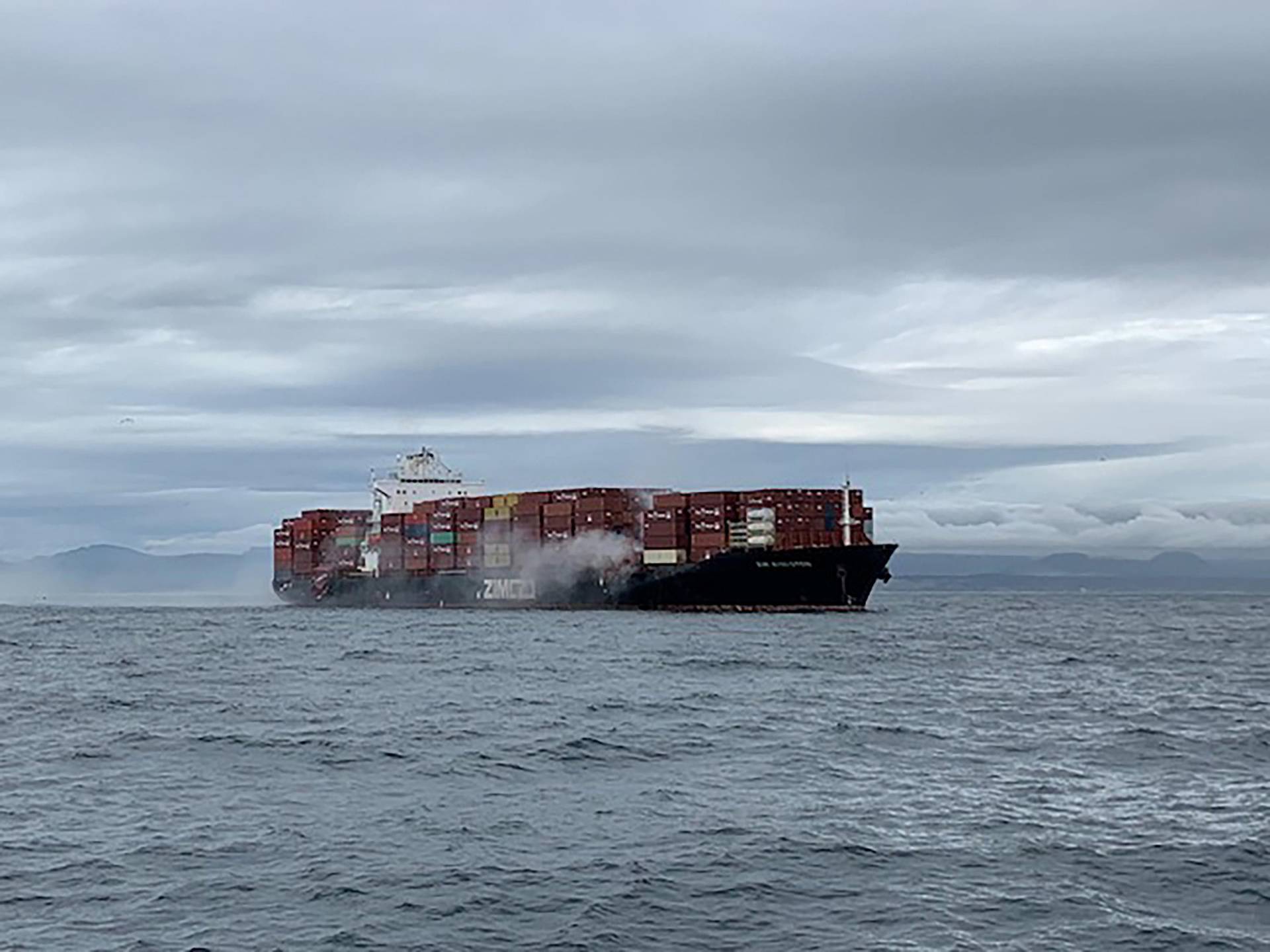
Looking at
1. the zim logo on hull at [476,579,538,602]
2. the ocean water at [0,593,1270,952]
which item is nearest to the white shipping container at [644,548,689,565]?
the zim logo on hull at [476,579,538,602]

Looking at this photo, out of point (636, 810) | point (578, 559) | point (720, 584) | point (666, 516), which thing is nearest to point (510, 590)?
point (578, 559)

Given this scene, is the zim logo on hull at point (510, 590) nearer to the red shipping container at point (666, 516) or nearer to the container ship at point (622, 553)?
the container ship at point (622, 553)

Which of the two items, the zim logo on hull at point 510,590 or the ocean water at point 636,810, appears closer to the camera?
the ocean water at point 636,810

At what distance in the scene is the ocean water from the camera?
1544 cm

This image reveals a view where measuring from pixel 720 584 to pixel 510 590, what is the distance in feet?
70.2

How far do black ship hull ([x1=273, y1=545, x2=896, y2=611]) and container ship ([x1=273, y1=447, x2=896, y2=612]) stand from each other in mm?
86

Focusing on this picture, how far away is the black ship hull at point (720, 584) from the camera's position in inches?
3162

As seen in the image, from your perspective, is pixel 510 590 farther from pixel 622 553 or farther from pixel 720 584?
pixel 720 584

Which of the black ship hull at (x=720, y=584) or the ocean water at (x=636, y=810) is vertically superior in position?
the black ship hull at (x=720, y=584)

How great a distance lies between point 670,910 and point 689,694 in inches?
865

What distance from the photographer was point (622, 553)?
8988 centimetres

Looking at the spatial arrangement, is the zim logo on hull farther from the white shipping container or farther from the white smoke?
the white shipping container

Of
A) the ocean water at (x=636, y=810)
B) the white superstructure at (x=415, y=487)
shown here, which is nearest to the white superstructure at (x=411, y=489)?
the white superstructure at (x=415, y=487)

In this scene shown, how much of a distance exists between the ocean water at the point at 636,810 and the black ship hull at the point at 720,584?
33856mm
